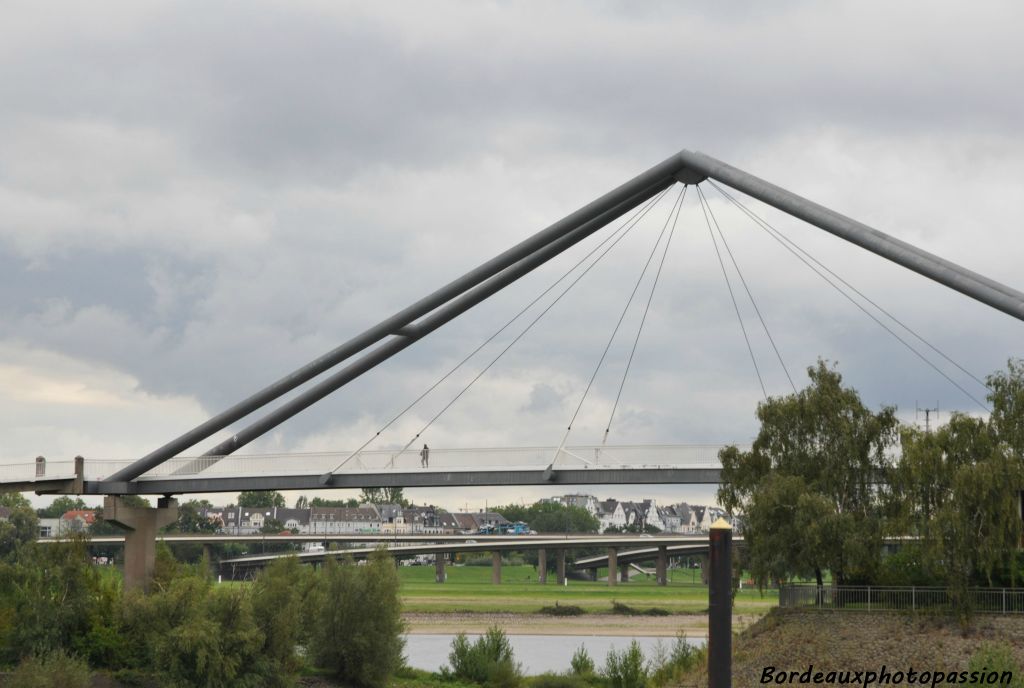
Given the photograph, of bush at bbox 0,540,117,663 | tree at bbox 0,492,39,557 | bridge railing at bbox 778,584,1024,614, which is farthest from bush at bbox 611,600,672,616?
bush at bbox 0,540,117,663

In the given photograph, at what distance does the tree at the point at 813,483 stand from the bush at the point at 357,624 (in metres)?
13.9

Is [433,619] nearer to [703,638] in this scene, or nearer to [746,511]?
[703,638]

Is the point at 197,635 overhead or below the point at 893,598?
below

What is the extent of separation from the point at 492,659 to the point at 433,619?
31.2 metres

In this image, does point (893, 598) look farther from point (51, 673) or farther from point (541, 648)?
point (51, 673)

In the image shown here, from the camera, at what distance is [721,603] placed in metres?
20.8

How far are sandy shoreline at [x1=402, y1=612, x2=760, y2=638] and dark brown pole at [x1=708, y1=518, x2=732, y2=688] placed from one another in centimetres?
5540

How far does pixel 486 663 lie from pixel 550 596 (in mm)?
48734

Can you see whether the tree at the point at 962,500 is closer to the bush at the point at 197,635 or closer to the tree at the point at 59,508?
the bush at the point at 197,635

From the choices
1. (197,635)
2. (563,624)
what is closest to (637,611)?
(563,624)

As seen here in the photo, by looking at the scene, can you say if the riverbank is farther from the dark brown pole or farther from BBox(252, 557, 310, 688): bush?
the dark brown pole

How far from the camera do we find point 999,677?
3941 cm

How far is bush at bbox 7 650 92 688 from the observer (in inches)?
1633

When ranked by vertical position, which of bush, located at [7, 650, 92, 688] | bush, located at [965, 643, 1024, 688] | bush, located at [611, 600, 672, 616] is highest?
bush, located at [965, 643, 1024, 688]
